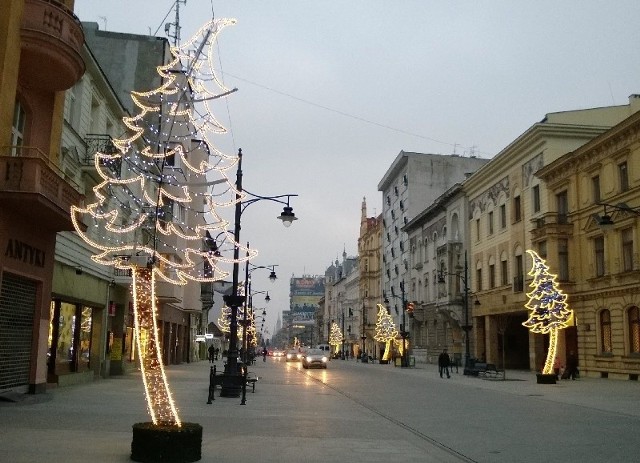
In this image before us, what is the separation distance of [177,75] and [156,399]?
21.5 ft

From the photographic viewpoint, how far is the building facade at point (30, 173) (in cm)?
1509

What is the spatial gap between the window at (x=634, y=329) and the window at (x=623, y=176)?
602 centimetres

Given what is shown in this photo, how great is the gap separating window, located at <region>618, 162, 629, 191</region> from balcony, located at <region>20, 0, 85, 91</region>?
26.4 metres

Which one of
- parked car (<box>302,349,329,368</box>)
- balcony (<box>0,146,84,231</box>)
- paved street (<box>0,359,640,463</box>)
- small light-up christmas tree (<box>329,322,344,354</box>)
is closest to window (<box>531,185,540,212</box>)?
paved street (<box>0,359,640,463</box>)

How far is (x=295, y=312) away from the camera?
192250 mm

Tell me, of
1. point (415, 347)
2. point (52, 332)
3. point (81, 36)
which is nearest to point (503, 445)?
point (81, 36)

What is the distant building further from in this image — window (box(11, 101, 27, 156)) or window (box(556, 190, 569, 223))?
window (box(11, 101, 27, 156))

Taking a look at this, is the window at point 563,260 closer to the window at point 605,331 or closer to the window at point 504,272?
the window at point 605,331

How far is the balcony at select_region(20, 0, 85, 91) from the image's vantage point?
15617 mm

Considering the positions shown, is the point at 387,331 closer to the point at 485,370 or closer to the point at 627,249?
the point at 485,370

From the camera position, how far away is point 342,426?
558 inches

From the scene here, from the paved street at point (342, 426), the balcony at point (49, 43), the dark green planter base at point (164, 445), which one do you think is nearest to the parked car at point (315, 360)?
the paved street at point (342, 426)

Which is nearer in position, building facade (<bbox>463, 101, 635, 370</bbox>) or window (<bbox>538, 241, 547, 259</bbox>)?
window (<bbox>538, 241, 547, 259</bbox>)

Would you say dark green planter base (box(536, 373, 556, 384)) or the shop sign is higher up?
the shop sign
